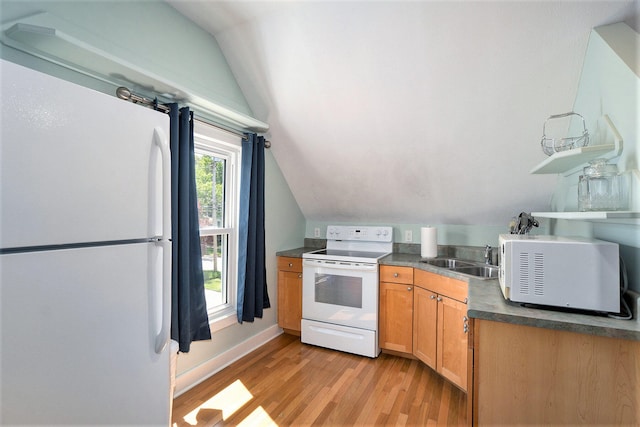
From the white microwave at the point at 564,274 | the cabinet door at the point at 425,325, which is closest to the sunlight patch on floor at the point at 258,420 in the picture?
the cabinet door at the point at 425,325

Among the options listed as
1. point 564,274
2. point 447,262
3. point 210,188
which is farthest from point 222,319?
point 564,274

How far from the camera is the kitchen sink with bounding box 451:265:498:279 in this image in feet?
8.30

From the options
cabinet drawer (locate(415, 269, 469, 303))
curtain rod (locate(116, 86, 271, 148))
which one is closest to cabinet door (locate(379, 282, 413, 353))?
cabinet drawer (locate(415, 269, 469, 303))

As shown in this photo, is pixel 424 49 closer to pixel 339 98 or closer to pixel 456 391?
pixel 339 98

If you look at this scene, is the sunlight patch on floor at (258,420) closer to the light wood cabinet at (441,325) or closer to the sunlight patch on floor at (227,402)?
the sunlight patch on floor at (227,402)

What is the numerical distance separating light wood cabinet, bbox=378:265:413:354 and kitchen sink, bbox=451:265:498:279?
1.41ft

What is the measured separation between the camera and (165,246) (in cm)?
123

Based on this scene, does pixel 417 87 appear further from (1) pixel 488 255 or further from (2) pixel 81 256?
(2) pixel 81 256

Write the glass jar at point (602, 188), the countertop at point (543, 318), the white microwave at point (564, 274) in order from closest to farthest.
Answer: the countertop at point (543, 318), the white microwave at point (564, 274), the glass jar at point (602, 188)

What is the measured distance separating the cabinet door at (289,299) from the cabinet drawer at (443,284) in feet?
3.85

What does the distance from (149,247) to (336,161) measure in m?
2.04

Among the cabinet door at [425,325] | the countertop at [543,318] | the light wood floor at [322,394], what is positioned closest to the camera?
the countertop at [543,318]

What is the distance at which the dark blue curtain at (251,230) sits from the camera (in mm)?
2729

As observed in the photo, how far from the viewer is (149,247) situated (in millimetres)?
1182
